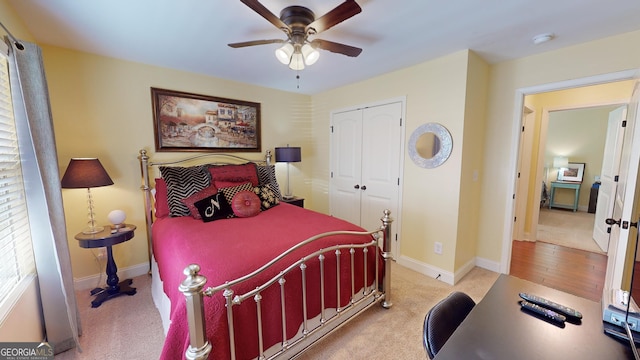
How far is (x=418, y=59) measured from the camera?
259 centimetres

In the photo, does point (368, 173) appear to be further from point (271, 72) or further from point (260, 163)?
point (271, 72)

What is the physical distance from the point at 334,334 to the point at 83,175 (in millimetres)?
2436

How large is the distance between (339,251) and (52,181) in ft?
6.42

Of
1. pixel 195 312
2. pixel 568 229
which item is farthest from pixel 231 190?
pixel 568 229

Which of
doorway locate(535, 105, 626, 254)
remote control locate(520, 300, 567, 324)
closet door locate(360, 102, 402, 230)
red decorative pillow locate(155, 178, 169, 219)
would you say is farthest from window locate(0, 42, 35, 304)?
doorway locate(535, 105, 626, 254)

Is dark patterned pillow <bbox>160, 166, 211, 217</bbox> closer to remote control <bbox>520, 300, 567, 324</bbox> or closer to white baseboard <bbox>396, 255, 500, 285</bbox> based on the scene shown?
white baseboard <bbox>396, 255, 500, 285</bbox>

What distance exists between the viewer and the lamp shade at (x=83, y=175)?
2.06 metres

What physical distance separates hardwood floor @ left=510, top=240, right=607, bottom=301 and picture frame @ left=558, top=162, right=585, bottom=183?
3.23 metres

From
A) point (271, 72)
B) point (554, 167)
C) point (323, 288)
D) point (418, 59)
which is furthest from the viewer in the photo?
point (554, 167)

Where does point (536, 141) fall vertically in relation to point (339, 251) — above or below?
above

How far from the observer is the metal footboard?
1.05m

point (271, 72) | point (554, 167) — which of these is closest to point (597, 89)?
point (554, 167)

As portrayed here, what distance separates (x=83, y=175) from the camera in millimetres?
2098

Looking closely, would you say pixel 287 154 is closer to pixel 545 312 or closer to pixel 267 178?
pixel 267 178
